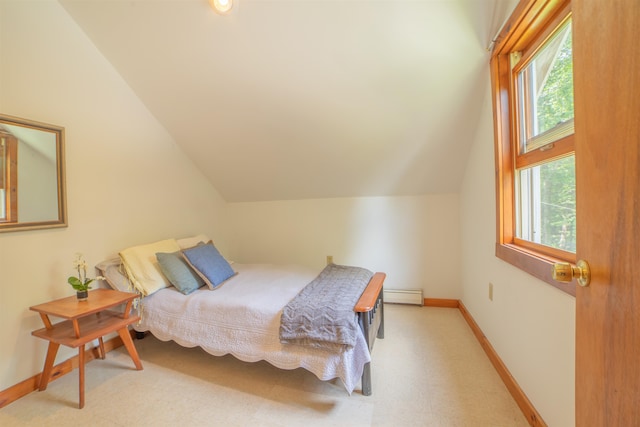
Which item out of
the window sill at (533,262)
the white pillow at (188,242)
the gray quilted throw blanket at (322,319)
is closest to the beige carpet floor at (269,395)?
Answer: the gray quilted throw blanket at (322,319)

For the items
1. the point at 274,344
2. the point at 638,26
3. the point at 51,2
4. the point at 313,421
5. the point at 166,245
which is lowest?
the point at 313,421

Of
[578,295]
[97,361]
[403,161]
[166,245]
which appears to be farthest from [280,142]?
[578,295]

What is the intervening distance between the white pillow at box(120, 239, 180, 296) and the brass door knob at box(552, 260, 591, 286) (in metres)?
2.49

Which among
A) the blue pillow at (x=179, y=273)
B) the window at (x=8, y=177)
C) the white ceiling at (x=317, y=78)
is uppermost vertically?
the white ceiling at (x=317, y=78)

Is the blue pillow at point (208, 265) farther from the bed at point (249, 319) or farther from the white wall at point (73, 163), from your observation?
the white wall at point (73, 163)

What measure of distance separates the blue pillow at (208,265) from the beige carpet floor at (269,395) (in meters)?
0.59

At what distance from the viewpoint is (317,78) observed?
7.45 feet

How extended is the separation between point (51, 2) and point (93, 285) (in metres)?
2.11

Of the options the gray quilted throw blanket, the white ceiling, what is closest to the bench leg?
the gray quilted throw blanket

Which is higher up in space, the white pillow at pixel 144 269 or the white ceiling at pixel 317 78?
the white ceiling at pixel 317 78

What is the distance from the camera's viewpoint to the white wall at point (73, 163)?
1876 mm

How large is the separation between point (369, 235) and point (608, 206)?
9.23ft

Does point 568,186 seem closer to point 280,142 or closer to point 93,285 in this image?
point 280,142

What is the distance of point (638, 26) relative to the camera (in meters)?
0.54
